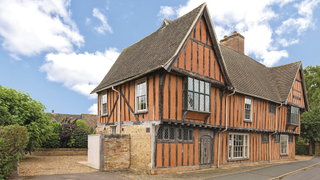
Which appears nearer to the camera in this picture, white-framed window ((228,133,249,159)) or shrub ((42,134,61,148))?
white-framed window ((228,133,249,159))

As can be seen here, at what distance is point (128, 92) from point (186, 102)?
11.2 feet

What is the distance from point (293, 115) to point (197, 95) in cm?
1314

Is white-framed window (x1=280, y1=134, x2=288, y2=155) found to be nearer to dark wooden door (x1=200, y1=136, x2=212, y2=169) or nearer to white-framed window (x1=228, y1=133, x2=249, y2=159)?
white-framed window (x1=228, y1=133, x2=249, y2=159)

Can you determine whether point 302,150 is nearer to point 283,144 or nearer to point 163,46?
point 283,144

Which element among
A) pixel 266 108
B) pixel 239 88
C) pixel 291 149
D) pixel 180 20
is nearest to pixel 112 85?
pixel 180 20

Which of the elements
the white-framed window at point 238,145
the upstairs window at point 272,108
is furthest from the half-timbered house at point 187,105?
the upstairs window at point 272,108

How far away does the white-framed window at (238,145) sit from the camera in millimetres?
15573

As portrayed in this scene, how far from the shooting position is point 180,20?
44.9ft

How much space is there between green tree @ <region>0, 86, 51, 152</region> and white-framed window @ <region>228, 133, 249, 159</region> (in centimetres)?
1133

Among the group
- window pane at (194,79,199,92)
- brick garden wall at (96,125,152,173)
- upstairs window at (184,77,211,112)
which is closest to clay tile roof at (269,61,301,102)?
upstairs window at (184,77,211,112)

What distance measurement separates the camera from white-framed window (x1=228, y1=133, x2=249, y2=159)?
15.6 meters

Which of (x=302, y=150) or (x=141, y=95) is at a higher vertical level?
(x=141, y=95)

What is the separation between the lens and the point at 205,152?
43.9 feet

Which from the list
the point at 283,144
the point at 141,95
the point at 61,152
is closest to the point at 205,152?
the point at 141,95
